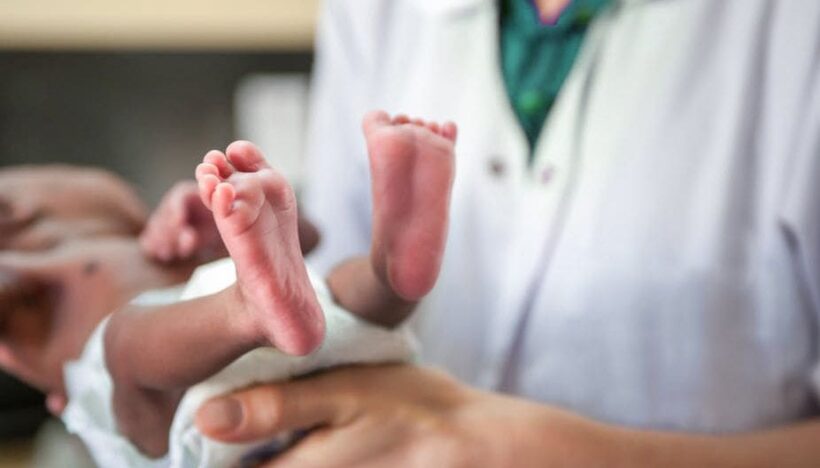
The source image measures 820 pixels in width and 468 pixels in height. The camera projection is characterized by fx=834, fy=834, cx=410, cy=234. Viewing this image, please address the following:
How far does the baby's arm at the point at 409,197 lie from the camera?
277 millimetres

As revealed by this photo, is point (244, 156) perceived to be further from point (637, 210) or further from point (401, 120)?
point (637, 210)

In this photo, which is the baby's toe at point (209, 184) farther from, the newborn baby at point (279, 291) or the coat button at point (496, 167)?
the coat button at point (496, 167)

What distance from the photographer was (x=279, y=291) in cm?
24

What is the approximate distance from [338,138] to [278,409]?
20cm

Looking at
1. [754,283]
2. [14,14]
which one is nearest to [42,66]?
[14,14]

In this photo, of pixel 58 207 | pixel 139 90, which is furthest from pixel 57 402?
pixel 139 90

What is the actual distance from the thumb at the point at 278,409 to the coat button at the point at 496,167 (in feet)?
0.42

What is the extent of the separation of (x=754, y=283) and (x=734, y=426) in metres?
0.08

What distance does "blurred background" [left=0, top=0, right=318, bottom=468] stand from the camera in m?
0.43

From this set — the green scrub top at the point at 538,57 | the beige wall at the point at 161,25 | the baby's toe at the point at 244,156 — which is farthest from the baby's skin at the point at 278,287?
the beige wall at the point at 161,25

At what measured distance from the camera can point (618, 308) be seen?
17.4 inches

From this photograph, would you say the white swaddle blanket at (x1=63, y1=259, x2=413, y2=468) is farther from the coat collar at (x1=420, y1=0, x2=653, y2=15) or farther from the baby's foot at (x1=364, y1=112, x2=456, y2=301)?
the coat collar at (x1=420, y1=0, x2=653, y2=15)

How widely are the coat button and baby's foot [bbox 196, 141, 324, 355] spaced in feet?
0.52

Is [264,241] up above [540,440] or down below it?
above
